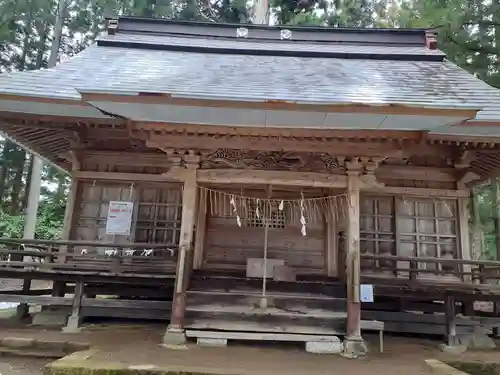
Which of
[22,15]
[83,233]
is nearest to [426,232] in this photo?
[83,233]

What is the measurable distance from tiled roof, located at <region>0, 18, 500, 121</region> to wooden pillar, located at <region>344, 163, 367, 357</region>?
4.45 ft

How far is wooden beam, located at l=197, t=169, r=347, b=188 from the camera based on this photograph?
643cm

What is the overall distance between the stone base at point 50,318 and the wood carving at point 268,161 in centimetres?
416

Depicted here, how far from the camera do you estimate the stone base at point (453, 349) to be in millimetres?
6586

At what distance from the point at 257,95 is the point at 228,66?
300 cm

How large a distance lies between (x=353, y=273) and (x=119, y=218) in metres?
4.73

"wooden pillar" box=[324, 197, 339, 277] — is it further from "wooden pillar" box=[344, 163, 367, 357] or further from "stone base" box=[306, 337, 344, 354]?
"stone base" box=[306, 337, 344, 354]

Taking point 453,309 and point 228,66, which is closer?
point 453,309

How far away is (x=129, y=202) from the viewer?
8188 millimetres

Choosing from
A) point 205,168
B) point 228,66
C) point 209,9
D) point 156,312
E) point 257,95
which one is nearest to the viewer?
point 257,95

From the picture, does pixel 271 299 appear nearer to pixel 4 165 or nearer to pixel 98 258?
pixel 98 258

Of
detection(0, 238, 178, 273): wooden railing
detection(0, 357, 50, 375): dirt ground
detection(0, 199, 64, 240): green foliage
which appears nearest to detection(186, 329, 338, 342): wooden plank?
detection(0, 238, 178, 273): wooden railing

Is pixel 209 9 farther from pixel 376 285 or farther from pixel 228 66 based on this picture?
pixel 376 285

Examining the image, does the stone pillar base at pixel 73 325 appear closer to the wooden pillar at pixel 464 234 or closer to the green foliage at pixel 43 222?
the wooden pillar at pixel 464 234
